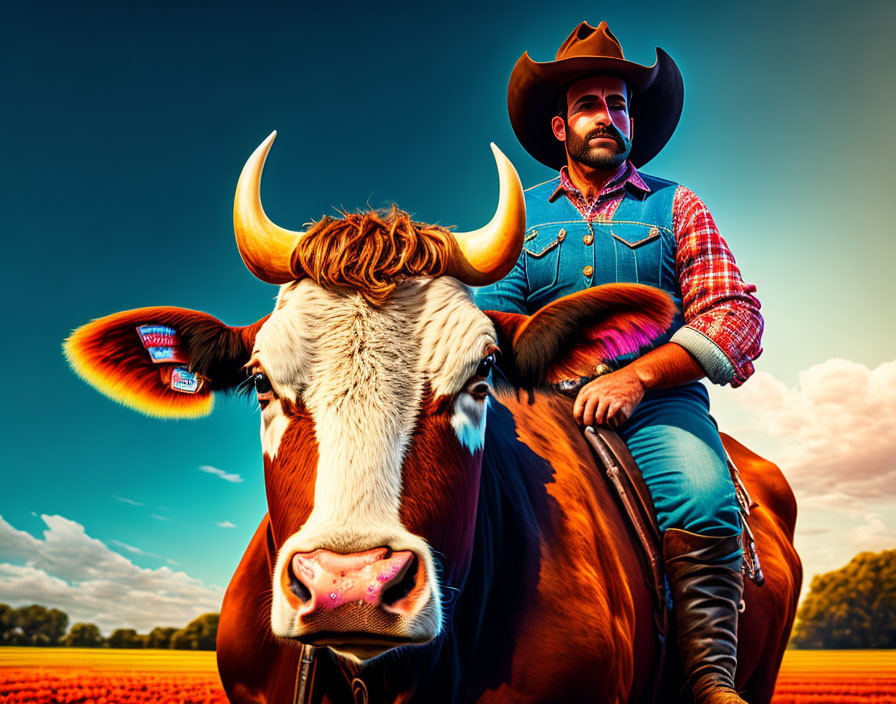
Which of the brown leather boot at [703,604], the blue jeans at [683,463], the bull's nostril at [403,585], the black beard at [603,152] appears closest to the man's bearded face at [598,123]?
the black beard at [603,152]

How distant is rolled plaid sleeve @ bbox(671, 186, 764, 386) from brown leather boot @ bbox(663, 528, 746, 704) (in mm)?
944

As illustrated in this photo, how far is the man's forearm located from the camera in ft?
11.5

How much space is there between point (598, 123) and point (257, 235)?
276cm

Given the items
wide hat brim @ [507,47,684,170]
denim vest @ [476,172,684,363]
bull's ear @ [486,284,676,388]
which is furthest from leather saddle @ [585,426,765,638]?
wide hat brim @ [507,47,684,170]

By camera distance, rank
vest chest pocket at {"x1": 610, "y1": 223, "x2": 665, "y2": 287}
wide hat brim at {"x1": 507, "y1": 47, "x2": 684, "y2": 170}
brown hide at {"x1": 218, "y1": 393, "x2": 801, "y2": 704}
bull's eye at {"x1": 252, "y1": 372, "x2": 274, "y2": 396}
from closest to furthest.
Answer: brown hide at {"x1": 218, "y1": 393, "x2": 801, "y2": 704} → bull's eye at {"x1": 252, "y1": 372, "x2": 274, "y2": 396} → vest chest pocket at {"x1": 610, "y1": 223, "x2": 665, "y2": 287} → wide hat brim at {"x1": 507, "y1": 47, "x2": 684, "y2": 170}

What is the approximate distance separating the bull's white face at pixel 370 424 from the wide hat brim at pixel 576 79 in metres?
2.83

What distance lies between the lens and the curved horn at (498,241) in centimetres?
294

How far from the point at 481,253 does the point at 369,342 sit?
78 centimetres

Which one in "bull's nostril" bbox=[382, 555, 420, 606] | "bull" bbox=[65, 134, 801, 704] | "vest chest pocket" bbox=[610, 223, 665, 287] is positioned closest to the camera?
"bull's nostril" bbox=[382, 555, 420, 606]

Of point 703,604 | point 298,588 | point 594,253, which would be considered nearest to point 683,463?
point 703,604

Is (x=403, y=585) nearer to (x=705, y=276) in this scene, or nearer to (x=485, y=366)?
(x=485, y=366)

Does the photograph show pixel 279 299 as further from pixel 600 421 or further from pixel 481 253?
pixel 600 421

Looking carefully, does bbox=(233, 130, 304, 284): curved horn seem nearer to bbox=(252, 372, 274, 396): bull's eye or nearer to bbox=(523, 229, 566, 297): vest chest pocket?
bbox=(252, 372, 274, 396): bull's eye

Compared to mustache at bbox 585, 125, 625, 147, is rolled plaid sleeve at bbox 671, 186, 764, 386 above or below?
below
